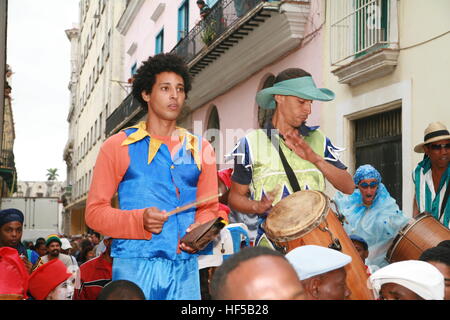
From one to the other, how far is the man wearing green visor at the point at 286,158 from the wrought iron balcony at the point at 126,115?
17268 mm

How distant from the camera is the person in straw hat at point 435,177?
555cm

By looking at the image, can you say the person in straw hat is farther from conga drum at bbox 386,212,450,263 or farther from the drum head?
the drum head

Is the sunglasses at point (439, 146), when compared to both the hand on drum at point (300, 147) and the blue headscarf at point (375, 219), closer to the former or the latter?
the blue headscarf at point (375, 219)

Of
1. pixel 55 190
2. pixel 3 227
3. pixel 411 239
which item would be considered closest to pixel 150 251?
pixel 411 239

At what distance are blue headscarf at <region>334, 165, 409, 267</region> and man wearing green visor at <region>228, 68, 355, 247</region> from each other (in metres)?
1.80

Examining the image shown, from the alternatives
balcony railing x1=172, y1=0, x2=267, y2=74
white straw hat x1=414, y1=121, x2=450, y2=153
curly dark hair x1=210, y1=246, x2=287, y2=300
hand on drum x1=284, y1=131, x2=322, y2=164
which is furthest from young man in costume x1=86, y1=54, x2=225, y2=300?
balcony railing x1=172, y1=0, x2=267, y2=74

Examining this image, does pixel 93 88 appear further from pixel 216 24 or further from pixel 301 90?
pixel 301 90

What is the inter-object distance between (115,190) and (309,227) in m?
1.04

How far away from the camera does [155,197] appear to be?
3215mm

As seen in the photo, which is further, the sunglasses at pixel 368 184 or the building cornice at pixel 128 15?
the building cornice at pixel 128 15

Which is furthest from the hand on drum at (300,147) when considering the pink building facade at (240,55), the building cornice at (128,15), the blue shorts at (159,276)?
the building cornice at (128,15)

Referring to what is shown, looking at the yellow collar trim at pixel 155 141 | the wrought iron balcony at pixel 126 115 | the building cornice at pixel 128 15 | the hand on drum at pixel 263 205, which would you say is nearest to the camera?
the yellow collar trim at pixel 155 141

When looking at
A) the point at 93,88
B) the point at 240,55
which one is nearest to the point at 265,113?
the point at 240,55
